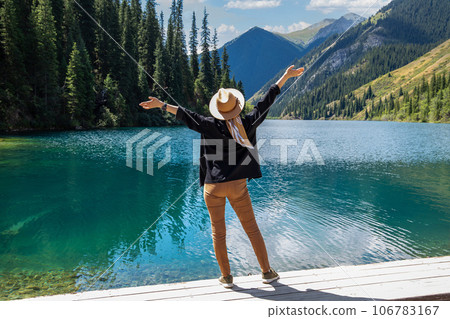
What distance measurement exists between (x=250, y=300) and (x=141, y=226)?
25.0 ft

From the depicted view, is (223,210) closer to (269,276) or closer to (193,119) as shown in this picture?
(269,276)

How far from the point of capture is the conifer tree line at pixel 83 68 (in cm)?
4194

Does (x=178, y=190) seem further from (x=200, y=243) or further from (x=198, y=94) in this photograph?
(x=198, y=94)

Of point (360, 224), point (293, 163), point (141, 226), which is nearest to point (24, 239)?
point (141, 226)

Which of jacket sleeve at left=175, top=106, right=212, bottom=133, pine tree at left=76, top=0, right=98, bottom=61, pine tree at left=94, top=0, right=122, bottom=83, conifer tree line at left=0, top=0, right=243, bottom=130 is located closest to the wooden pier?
jacket sleeve at left=175, top=106, right=212, bottom=133

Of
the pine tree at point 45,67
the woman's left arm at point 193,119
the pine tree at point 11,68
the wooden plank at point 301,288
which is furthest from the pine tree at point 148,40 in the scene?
the wooden plank at point 301,288

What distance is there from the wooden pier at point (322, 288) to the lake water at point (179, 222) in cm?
327

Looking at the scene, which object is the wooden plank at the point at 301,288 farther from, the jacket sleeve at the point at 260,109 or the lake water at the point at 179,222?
the lake water at the point at 179,222

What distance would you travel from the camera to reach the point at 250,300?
140 inches

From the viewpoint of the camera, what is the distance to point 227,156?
12.4 ft

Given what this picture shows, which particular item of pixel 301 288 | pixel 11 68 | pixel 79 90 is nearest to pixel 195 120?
pixel 301 288

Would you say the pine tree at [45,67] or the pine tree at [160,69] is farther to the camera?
the pine tree at [160,69]

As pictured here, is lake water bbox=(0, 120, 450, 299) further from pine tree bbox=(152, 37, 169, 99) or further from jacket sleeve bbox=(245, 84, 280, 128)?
pine tree bbox=(152, 37, 169, 99)

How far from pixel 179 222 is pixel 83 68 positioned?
4964 cm
